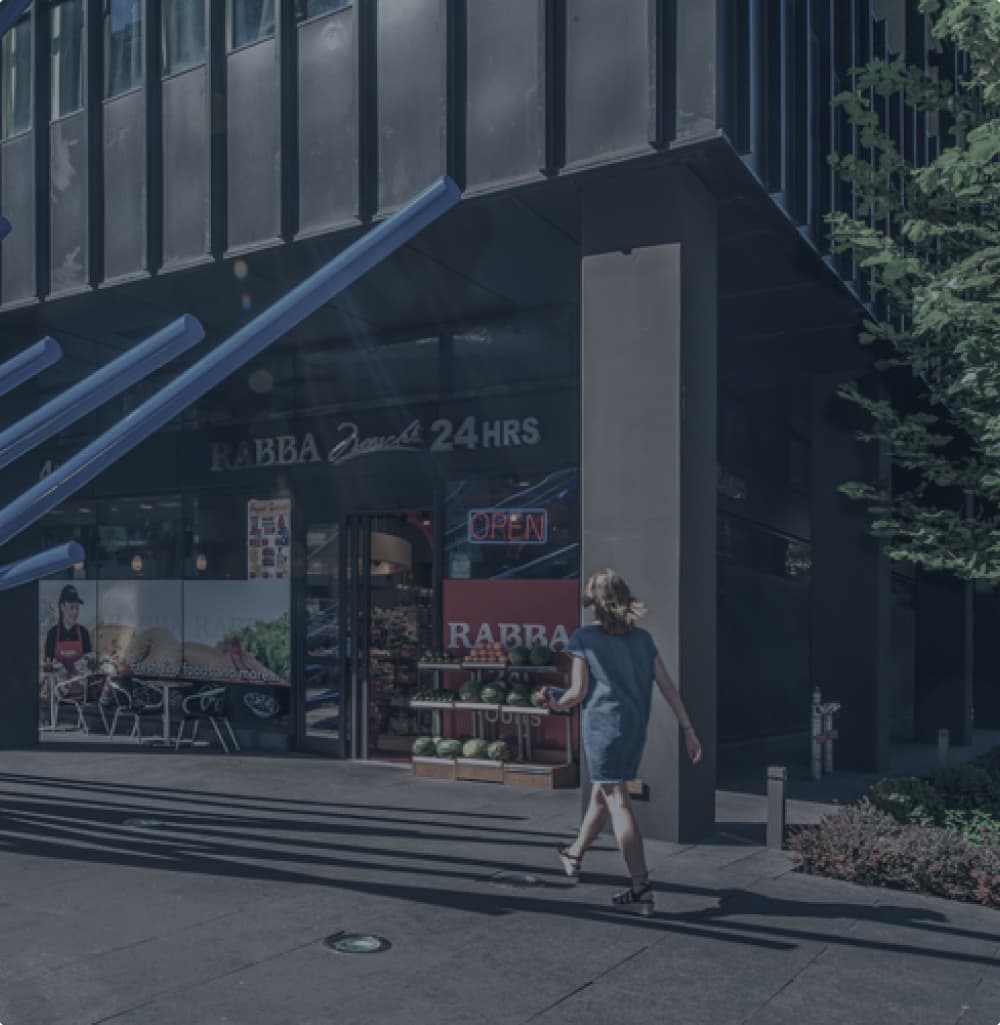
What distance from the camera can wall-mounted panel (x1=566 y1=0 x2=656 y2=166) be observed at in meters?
8.50

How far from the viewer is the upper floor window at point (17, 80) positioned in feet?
44.3

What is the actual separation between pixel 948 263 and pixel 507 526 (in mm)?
5438

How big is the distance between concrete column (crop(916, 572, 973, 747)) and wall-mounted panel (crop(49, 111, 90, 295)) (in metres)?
14.9

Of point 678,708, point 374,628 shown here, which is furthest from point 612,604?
point 374,628

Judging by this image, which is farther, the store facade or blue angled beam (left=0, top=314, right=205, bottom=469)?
the store facade

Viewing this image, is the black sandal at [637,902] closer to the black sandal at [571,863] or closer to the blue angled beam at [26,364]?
the black sandal at [571,863]

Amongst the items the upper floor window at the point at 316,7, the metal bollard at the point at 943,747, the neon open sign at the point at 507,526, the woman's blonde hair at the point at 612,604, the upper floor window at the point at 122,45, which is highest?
the upper floor window at the point at 122,45

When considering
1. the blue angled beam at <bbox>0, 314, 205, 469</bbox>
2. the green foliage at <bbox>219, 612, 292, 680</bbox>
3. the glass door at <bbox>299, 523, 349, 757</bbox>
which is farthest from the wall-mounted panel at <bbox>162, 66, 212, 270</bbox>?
the blue angled beam at <bbox>0, 314, 205, 469</bbox>

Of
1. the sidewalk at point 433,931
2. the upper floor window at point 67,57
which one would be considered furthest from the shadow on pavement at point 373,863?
the upper floor window at point 67,57

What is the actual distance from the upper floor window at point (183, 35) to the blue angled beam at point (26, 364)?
10394mm

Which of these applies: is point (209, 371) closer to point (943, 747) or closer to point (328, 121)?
point (328, 121)

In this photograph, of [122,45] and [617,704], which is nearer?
[617,704]

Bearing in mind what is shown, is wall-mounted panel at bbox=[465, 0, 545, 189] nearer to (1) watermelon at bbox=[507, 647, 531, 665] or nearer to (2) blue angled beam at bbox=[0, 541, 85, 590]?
(1) watermelon at bbox=[507, 647, 531, 665]

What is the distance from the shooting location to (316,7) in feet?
35.1
